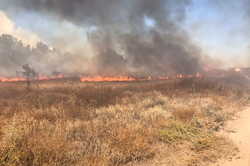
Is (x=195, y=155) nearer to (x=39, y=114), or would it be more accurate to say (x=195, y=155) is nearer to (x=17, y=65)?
(x=39, y=114)

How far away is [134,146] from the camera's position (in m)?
5.40

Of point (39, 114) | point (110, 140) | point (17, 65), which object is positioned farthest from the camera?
point (17, 65)

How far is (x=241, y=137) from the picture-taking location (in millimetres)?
6969

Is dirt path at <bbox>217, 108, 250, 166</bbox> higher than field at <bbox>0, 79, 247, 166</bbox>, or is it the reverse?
field at <bbox>0, 79, 247, 166</bbox>

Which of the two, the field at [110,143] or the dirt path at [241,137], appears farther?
the dirt path at [241,137]

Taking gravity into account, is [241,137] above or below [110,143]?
below

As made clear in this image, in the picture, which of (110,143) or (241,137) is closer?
(110,143)

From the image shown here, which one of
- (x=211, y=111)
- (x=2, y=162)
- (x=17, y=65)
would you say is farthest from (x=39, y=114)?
(x=17, y=65)

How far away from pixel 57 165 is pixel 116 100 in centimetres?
893

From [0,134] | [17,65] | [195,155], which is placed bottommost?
[195,155]

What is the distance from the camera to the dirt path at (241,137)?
16.4 feet

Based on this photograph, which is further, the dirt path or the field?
the dirt path

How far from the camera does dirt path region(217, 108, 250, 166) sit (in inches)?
196

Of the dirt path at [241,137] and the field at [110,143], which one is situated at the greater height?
the field at [110,143]
